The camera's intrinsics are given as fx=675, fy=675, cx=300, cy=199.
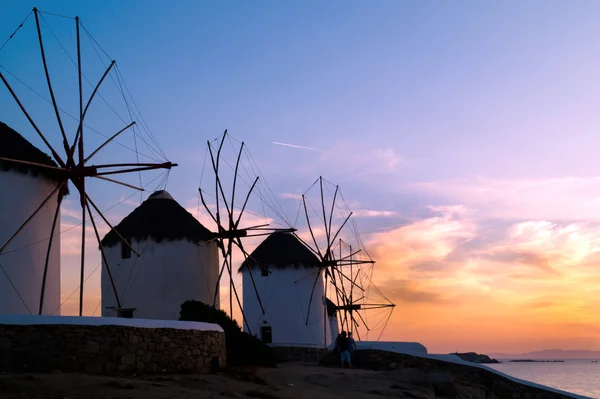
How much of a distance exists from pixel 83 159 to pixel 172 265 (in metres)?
9.67

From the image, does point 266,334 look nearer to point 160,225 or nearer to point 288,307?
point 288,307

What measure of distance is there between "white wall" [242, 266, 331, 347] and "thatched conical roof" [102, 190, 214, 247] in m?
8.59

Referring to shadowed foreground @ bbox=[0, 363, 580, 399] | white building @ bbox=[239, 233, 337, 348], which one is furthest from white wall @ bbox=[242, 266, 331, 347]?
shadowed foreground @ bbox=[0, 363, 580, 399]

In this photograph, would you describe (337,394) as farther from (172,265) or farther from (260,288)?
(260,288)

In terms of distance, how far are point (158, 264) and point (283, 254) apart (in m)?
10.3

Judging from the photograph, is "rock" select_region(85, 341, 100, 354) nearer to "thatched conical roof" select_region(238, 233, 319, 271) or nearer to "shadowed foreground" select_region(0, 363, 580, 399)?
"shadowed foreground" select_region(0, 363, 580, 399)

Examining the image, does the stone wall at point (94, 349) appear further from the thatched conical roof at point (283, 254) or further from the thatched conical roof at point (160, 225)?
the thatched conical roof at point (283, 254)

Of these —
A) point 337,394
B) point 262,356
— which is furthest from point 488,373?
point 337,394

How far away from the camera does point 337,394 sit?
15.0 m

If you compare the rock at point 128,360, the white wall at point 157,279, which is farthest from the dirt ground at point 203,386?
the white wall at point 157,279

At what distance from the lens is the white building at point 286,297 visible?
34.9 m

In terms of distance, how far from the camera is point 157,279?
2620cm

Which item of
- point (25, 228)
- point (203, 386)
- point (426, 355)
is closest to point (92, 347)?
point (203, 386)

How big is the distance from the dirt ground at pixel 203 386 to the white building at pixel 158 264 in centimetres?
935
